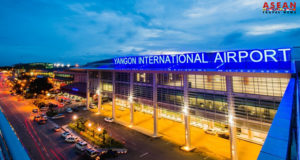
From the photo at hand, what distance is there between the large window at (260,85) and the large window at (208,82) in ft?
7.39

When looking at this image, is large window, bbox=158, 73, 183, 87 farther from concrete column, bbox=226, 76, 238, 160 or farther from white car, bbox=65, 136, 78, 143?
white car, bbox=65, 136, 78, 143

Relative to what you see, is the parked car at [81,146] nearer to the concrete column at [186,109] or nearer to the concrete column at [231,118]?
the concrete column at [186,109]

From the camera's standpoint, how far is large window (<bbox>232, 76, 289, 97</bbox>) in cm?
2433

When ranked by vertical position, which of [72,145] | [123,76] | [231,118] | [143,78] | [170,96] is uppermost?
[123,76]

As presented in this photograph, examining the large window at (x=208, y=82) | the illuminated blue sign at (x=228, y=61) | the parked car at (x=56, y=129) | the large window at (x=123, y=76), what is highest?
the illuminated blue sign at (x=228, y=61)

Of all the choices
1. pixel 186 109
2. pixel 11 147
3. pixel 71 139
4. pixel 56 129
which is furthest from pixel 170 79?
pixel 11 147

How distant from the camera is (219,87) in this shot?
1195 inches

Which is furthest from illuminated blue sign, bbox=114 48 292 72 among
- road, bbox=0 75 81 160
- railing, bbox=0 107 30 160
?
railing, bbox=0 107 30 160

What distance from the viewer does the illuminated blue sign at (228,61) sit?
81.9 ft

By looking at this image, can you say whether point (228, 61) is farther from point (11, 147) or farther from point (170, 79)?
point (11, 147)

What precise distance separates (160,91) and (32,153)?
97.2 ft

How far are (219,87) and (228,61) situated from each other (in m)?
5.25

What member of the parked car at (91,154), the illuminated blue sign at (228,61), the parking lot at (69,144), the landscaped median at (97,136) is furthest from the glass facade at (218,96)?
the parked car at (91,154)

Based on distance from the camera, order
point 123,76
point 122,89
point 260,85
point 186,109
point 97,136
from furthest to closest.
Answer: point 122,89 < point 123,76 < point 97,136 < point 186,109 < point 260,85
